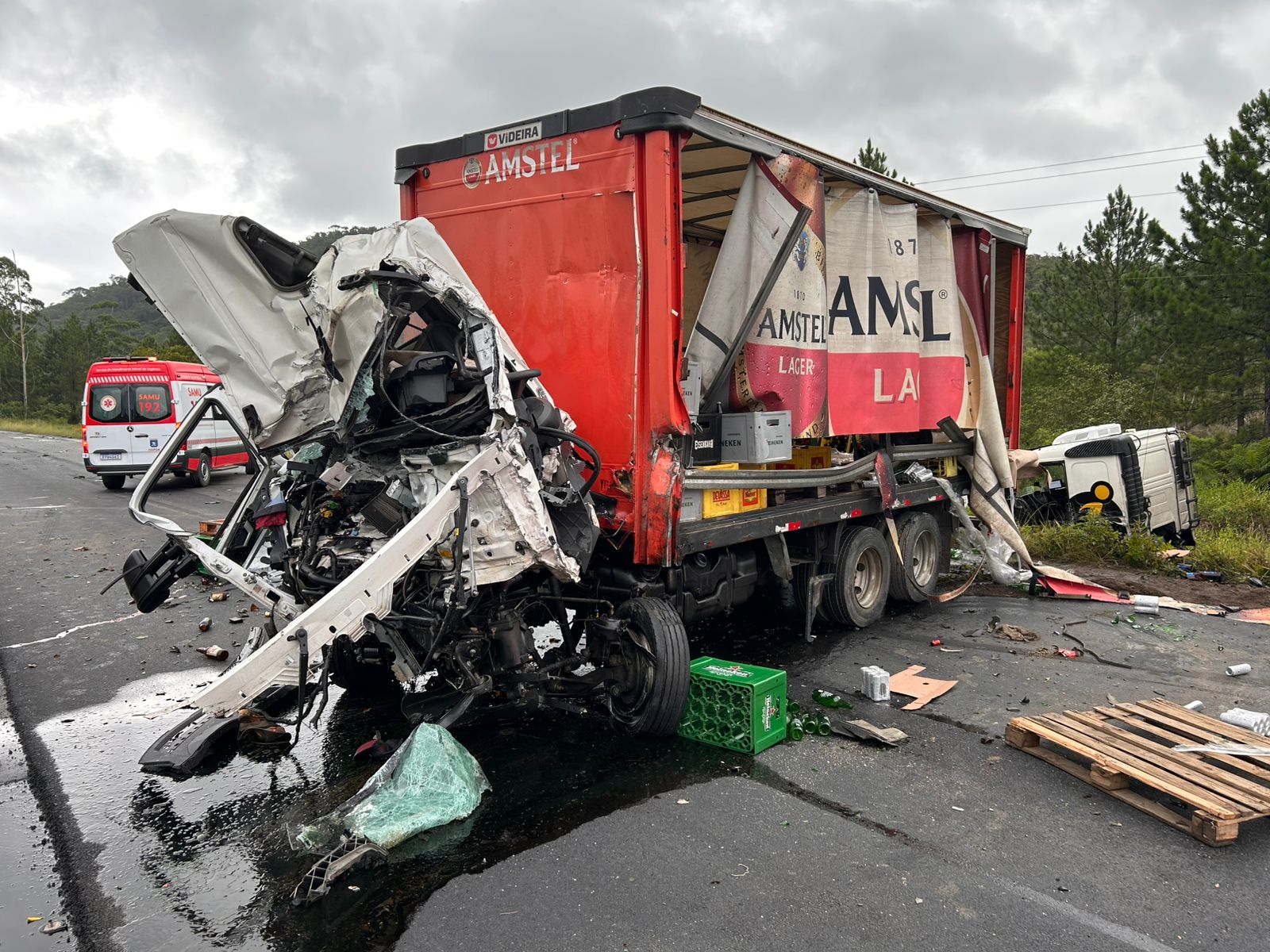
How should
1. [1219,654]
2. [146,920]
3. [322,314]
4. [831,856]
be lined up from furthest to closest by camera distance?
[1219,654] → [322,314] → [831,856] → [146,920]

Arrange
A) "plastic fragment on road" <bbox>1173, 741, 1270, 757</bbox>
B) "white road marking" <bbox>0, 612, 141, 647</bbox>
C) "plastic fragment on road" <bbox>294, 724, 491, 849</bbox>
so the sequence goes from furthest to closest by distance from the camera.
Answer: "white road marking" <bbox>0, 612, 141, 647</bbox> < "plastic fragment on road" <bbox>1173, 741, 1270, 757</bbox> < "plastic fragment on road" <bbox>294, 724, 491, 849</bbox>

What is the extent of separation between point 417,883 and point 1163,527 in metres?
10.2

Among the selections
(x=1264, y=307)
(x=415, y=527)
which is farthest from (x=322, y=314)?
(x=1264, y=307)

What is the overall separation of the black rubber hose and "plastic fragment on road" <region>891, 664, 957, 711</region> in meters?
2.42

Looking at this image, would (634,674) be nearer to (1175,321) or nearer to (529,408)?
(529,408)

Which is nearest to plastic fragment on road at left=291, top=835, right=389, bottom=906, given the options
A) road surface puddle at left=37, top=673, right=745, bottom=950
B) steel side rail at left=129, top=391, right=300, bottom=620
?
road surface puddle at left=37, top=673, right=745, bottom=950

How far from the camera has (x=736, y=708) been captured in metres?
4.64

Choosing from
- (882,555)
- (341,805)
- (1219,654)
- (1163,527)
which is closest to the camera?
(341,805)

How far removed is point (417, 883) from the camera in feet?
11.2

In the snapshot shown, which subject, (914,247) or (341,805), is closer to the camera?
(341,805)

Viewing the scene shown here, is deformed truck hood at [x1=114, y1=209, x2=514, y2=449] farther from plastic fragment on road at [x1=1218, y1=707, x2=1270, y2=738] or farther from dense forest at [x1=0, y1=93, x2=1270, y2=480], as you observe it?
dense forest at [x1=0, y1=93, x2=1270, y2=480]

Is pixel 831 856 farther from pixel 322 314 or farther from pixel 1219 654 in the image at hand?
pixel 1219 654

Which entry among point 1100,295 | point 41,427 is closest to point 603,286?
point 1100,295

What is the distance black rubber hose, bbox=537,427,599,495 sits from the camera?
4594 millimetres
